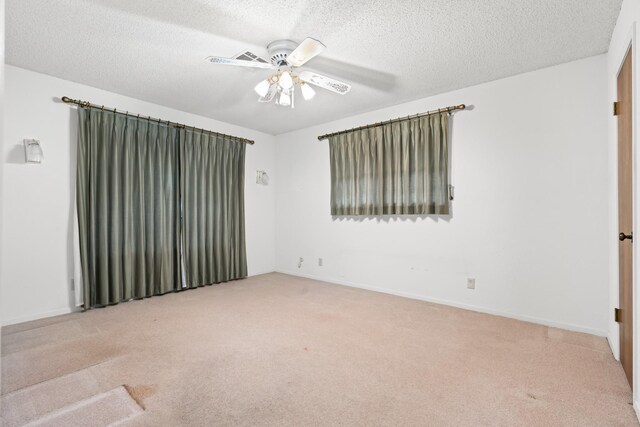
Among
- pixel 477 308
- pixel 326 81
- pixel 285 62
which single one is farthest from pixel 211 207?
pixel 477 308

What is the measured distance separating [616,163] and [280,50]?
277 cm

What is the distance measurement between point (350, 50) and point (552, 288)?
2.86 metres

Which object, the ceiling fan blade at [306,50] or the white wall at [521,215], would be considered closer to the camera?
the ceiling fan blade at [306,50]

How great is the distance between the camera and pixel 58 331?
2.80 m

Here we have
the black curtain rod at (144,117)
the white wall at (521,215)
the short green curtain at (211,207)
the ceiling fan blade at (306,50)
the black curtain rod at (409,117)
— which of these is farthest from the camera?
the short green curtain at (211,207)

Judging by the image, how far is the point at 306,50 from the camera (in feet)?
7.34

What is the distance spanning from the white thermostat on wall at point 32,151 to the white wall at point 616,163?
4683 mm

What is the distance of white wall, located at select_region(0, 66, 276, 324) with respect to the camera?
9.93 feet

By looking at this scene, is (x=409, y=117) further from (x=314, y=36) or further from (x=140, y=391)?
(x=140, y=391)

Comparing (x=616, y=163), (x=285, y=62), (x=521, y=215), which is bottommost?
(x=521, y=215)

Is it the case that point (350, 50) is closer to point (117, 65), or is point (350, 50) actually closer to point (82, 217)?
point (117, 65)

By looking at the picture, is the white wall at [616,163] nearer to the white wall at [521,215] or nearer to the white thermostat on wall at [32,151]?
the white wall at [521,215]

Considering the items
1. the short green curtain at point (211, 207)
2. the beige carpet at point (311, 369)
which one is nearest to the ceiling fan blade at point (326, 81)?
the beige carpet at point (311, 369)

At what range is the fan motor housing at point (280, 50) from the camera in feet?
8.43
